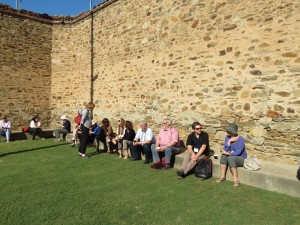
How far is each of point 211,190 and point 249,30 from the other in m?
3.92

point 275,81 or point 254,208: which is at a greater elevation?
point 275,81

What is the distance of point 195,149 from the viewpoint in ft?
22.7

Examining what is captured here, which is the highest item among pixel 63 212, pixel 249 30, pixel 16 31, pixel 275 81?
pixel 16 31

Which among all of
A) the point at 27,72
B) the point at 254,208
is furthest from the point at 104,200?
the point at 27,72

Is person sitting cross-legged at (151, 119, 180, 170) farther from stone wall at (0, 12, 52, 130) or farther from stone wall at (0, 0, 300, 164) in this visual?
stone wall at (0, 12, 52, 130)

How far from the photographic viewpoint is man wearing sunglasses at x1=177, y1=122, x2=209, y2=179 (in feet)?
21.7

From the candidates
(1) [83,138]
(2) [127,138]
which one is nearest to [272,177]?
(2) [127,138]

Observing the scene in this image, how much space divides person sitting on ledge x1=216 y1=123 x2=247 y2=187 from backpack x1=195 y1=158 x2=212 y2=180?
32 centimetres

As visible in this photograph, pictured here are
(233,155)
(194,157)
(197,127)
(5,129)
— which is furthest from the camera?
(5,129)

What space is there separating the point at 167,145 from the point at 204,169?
1.40 metres

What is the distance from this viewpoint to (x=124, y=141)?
866 cm

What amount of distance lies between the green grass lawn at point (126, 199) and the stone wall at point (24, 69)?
23.2ft

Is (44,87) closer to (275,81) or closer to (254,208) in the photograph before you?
(275,81)

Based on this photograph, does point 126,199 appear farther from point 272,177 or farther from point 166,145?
point 166,145
